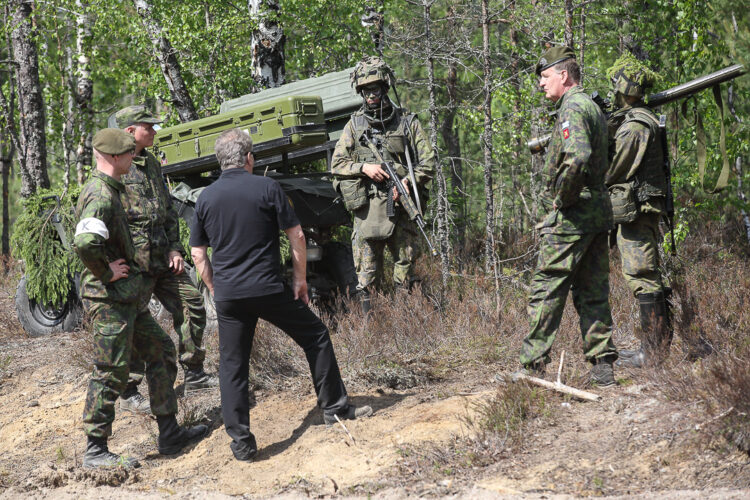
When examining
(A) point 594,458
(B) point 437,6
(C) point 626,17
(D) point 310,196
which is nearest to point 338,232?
(D) point 310,196

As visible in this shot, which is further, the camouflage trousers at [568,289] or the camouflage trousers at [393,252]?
the camouflage trousers at [393,252]

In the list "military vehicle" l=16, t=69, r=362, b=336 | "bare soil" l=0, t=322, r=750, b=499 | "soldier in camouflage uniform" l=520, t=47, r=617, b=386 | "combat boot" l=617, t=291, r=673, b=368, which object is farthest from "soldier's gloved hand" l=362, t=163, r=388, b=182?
"combat boot" l=617, t=291, r=673, b=368

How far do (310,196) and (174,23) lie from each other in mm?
4039

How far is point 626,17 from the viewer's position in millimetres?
9508

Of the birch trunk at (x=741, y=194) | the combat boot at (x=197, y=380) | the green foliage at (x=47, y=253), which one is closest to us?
the combat boot at (x=197, y=380)

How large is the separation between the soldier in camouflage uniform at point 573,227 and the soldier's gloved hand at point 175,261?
2.71 metres

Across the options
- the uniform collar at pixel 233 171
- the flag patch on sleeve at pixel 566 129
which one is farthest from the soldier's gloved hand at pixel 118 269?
the flag patch on sleeve at pixel 566 129

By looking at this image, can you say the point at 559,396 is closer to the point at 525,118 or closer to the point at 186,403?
the point at 186,403

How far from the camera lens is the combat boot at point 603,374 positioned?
5.21m

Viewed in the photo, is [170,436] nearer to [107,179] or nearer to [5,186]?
[107,179]

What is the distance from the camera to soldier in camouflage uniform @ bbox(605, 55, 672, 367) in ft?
18.1

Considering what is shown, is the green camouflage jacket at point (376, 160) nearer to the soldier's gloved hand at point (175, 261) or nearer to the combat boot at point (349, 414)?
the soldier's gloved hand at point (175, 261)

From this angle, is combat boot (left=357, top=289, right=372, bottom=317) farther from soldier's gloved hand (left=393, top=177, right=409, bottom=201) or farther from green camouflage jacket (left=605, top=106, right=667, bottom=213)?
green camouflage jacket (left=605, top=106, right=667, bottom=213)

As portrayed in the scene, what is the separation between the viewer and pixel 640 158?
219 inches
